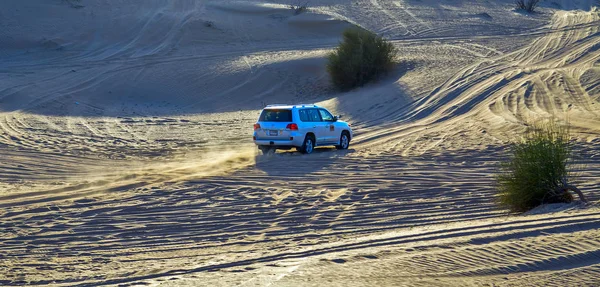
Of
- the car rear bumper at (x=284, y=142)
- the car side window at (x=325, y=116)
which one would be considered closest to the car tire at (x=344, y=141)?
the car side window at (x=325, y=116)

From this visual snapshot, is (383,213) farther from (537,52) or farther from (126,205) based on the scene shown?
(537,52)

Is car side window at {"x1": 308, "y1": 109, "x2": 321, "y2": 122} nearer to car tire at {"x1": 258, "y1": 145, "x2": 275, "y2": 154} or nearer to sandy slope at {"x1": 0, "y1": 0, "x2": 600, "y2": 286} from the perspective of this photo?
car tire at {"x1": 258, "y1": 145, "x2": 275, "y2": 154}

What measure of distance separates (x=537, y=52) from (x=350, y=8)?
2229 centimetres

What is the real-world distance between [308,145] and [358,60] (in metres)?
16.4

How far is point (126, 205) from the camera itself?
14.4 metres

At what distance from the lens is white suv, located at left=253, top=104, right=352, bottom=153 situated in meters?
22.0

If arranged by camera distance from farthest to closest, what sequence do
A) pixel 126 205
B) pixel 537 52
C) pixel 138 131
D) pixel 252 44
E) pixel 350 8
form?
pixel 350 8 < pixel 252 44 < pixel 537 52 < pixel 138 131 < pixel 126 205

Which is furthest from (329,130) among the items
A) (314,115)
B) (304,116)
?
(304,116)

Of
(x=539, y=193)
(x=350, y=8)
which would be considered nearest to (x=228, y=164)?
(x=539, y=193)

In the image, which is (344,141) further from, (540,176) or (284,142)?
(540,176)

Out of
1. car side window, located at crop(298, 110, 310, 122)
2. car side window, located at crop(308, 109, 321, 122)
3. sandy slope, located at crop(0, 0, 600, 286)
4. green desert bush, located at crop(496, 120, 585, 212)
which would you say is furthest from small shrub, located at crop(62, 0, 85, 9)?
green desert bush, located at crop(496, 120, 585, 212)

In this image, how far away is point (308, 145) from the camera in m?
22.5

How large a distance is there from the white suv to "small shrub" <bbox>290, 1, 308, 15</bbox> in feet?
116

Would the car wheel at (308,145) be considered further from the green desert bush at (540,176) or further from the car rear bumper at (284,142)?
the green desert bush at (540,176)
